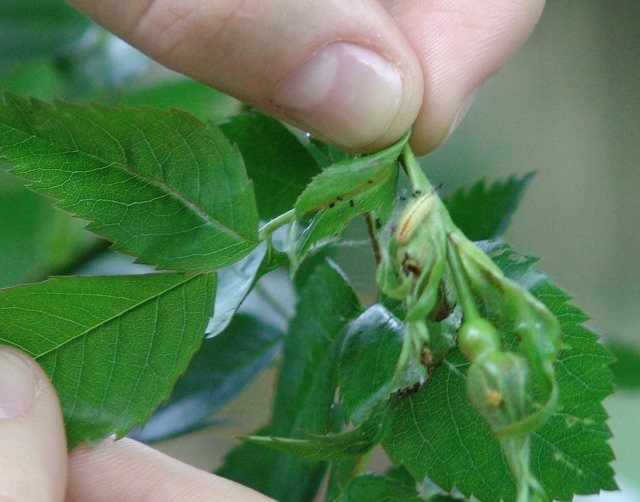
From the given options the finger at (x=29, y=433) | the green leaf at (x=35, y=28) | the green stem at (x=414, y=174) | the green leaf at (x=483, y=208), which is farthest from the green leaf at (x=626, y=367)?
the green leaf at (x=35, y=28)

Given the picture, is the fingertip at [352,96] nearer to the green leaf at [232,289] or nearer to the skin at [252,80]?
the skin at [252,80]

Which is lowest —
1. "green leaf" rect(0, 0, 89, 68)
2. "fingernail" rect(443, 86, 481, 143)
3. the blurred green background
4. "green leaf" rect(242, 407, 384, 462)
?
the blurred green background

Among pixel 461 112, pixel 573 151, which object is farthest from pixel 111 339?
pixel 573 151

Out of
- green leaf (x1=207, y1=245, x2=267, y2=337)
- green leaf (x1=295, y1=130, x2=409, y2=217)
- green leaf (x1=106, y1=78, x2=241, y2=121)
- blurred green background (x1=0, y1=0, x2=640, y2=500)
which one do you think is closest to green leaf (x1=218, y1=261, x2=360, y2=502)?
green leaf (x1=207, y1=245, x2=267, y2=337)

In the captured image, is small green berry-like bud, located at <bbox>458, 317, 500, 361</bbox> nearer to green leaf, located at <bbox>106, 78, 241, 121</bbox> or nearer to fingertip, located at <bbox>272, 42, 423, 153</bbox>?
fingertip, located at <bbox>272, 42, 423, 153</bbox>

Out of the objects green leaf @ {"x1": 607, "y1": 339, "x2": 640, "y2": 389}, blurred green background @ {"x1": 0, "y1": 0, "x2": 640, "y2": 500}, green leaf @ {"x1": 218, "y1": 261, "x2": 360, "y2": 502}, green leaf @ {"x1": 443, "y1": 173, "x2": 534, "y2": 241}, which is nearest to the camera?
green leaf @ {"x1": 218, "y1": 261, "x2": 360, "y2": 502}

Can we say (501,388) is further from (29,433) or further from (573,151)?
(573,151)

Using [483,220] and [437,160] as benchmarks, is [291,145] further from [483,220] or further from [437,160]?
[437,160]
